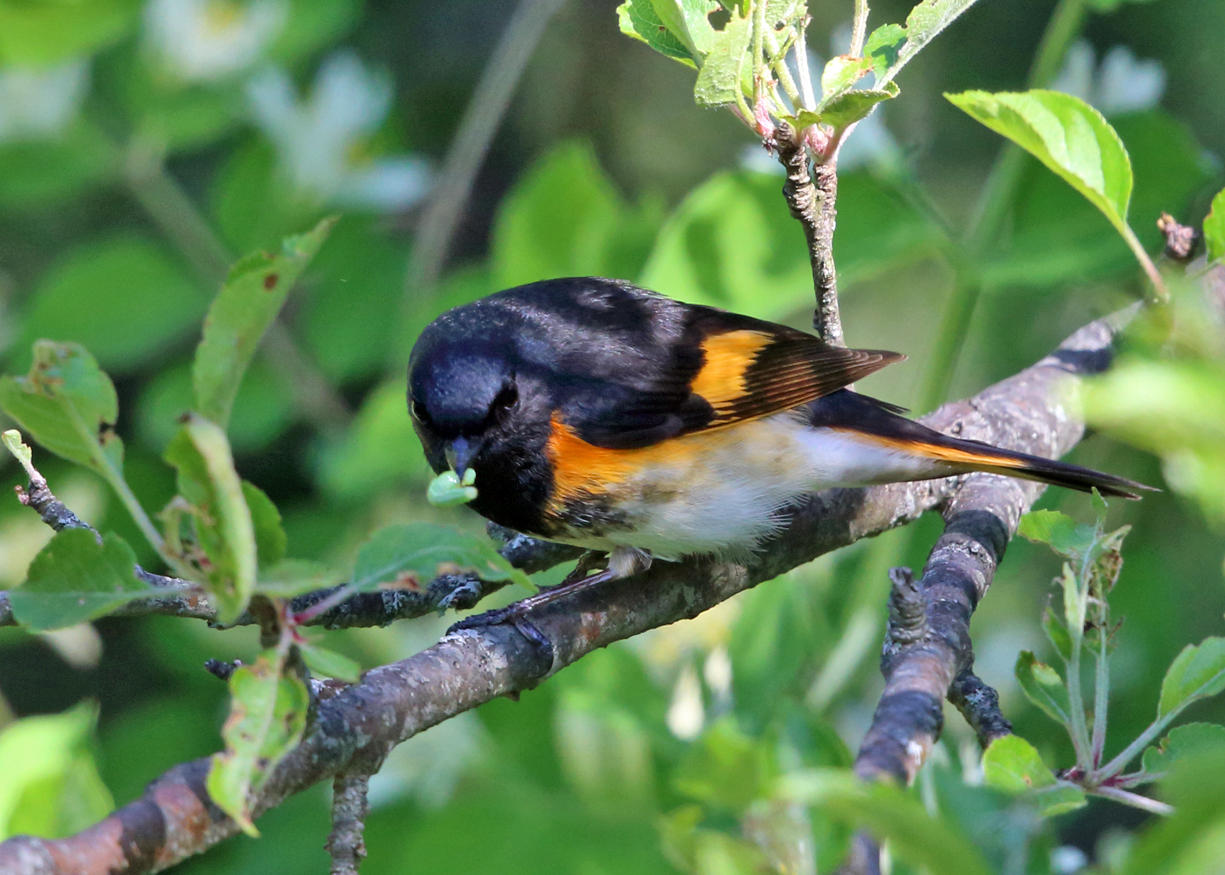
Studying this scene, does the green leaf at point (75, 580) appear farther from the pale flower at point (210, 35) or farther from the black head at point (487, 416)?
the pale flower at point (210, 35)

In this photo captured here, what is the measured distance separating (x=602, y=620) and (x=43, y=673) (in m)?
3.37

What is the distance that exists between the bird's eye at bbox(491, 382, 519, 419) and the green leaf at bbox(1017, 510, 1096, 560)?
1.20m

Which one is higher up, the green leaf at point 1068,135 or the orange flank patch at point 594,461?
the green leaf at point 1068,135

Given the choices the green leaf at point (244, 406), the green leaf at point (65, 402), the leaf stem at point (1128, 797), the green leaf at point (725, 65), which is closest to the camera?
the green leaf at point (65, 402)

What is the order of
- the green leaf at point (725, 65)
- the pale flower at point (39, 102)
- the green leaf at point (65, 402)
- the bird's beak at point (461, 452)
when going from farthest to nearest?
the pale flower at point (39, 102) → the bird's beak at point (461, 452) → the green leaf at point (725, 65) → the green leaf at point (65, 402)

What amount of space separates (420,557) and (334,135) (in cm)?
271

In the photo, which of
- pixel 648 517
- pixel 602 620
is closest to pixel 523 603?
pixel 602 620

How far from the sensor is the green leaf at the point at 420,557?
1225 mm

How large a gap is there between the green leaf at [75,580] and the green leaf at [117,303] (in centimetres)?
253

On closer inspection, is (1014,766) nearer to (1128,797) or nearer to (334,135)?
(1128,797)

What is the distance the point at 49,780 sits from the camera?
7.27 feet

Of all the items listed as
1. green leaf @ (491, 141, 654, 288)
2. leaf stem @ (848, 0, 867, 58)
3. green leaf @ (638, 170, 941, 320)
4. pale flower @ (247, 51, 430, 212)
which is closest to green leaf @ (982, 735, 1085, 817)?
leaf stem @ (848, 0, 867, 58)

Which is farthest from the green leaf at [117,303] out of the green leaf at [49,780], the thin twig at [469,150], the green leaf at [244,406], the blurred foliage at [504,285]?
the green leaf at [49,780]

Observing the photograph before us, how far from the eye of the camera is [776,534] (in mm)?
2547
